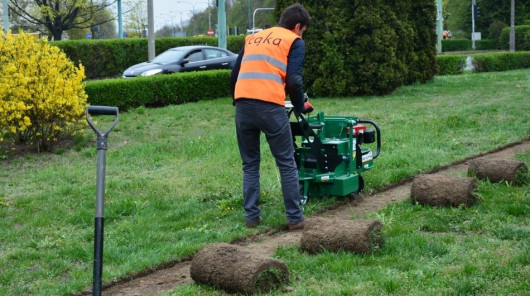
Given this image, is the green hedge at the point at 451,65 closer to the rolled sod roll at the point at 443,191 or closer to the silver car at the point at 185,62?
the silver car at the point at 185,62

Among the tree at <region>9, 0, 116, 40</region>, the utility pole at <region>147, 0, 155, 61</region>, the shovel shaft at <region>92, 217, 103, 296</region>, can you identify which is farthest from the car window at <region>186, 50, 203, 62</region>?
the tree at <region>9, 0, 116, 40</region>

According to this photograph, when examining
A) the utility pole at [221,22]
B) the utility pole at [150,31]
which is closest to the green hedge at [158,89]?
the utility pole at [221,22]

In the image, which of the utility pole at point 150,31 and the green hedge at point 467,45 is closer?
the utility pole at point 150,31

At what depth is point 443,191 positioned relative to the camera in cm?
694

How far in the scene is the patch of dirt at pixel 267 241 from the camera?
17.1ft

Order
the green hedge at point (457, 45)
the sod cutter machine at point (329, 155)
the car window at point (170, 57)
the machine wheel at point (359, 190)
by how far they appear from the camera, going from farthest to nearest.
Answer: the green hedge at point (457, 45)
the car window at point (170, 57)
the machine wheel at point (359, 190)
the sod cutter machine at point (329, 155)

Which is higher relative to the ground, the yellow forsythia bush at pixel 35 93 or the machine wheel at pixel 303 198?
the yellow forsythia bush at pixel 35 93

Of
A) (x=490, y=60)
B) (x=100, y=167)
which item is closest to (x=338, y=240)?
(x=100, y=167)

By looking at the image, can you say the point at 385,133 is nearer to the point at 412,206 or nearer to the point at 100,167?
the point at 412,206

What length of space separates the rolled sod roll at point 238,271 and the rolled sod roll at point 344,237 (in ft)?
2.39

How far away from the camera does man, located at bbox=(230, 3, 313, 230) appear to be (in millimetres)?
6289

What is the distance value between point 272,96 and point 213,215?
4.89 feet

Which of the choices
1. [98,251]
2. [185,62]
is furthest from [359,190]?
[185,62]

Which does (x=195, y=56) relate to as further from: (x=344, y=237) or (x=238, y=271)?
(x=238, y=271)
